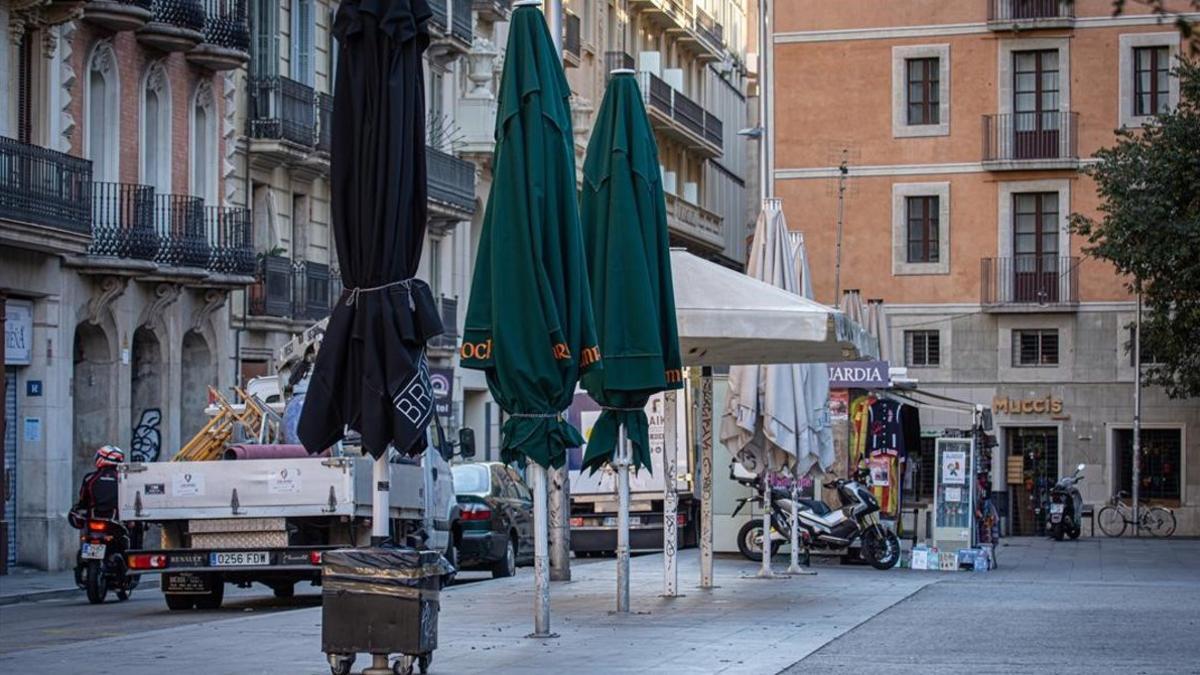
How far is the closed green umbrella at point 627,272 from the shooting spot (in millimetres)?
17766

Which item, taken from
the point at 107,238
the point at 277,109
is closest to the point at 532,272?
the point at 107,238

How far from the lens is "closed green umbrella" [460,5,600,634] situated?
15484mm

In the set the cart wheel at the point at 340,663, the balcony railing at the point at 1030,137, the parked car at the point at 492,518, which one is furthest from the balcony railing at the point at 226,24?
the cart wheel at the point at 340,663

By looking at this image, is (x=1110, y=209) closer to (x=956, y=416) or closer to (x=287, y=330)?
(x=956, y=416)

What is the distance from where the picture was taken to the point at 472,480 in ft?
100

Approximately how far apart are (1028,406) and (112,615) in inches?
1407

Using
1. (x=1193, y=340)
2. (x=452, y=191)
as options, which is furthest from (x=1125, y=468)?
(x=452, y=191)

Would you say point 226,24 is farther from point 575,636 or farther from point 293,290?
point 575,636

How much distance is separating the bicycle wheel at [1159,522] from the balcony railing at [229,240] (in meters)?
22.6

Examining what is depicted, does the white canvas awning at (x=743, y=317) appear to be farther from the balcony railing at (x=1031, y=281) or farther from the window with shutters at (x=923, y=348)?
the window with shutters at (x=923, y=348)

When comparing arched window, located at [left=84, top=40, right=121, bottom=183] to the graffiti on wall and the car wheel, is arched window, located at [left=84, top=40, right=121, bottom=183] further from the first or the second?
the car wheel

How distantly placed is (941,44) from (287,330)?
70.9 feet

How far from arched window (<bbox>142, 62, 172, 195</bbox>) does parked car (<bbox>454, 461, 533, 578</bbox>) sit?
9.18 metres

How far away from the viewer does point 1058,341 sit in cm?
5584
